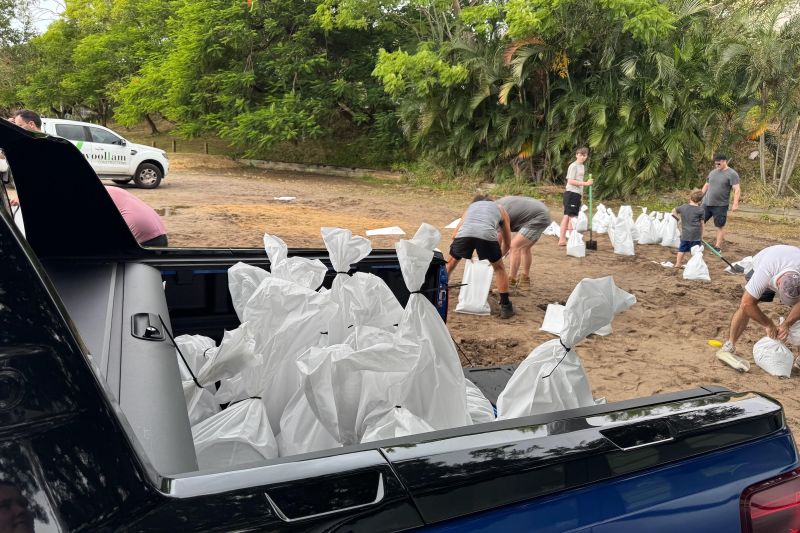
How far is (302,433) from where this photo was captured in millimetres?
1854

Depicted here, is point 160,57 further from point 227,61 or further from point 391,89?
point 391,89

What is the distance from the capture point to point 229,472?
108cm

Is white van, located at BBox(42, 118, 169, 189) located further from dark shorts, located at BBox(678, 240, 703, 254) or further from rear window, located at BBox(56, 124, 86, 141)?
dark shorts, located at BBox(678, 240, 703, 254)

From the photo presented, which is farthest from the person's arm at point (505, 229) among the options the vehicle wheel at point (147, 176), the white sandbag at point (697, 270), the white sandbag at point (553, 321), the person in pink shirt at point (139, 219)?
the vehicle wheel at point (147, 176)

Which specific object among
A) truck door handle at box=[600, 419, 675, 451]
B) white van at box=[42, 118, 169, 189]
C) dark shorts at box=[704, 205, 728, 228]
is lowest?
dark shorts at box=[704, 205, 728, 228]

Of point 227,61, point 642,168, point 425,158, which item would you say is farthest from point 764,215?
point 227,61

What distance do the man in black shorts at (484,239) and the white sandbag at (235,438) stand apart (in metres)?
4.57

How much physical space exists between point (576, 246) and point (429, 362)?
7.83 meters

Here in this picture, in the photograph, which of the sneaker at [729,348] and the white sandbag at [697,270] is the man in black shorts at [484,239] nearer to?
the sneaker at [729,348]

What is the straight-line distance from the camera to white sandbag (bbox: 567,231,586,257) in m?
9.40

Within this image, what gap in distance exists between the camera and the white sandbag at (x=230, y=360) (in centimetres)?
183

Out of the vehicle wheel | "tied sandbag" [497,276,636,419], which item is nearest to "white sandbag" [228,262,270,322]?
"tied sandbag" [497,276,636,419]

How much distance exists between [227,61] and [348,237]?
2144 cm

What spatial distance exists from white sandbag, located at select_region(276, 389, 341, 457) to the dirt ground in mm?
3266
